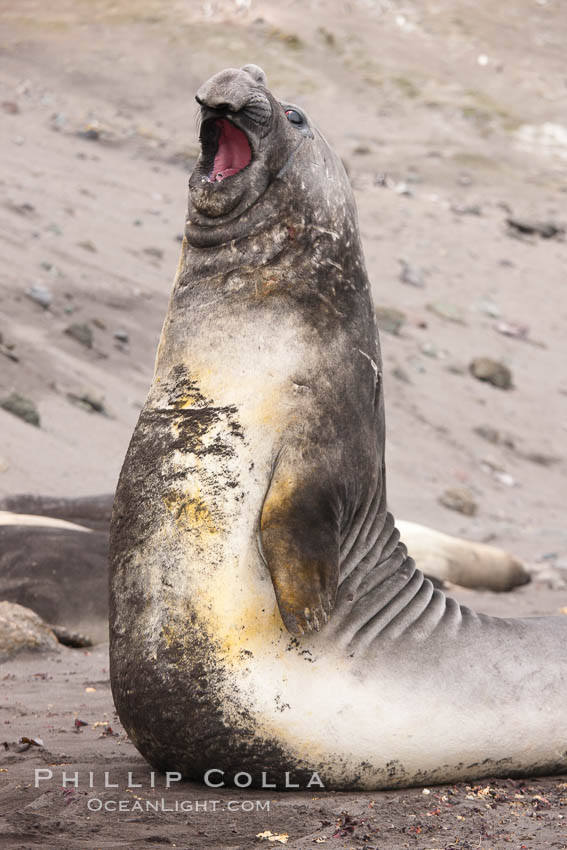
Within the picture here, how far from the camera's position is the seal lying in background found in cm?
332

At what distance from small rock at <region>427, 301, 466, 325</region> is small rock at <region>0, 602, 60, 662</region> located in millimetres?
11724

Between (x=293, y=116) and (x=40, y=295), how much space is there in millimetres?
8601

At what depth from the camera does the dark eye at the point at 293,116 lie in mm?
3855


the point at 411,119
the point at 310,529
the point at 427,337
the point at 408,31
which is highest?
the point at 408,31

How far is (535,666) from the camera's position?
3.72 meters

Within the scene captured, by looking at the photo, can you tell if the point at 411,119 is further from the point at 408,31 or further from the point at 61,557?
the point at 61,557

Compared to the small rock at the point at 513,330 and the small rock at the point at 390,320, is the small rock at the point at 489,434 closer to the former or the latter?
the small rock at the point at 390,320

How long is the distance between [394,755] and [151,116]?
21.7m

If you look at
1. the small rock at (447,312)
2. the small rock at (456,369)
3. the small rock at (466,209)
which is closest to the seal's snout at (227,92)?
the small rock at (456,369)

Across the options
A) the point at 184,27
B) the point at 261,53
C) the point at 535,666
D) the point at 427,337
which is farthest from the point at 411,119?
the point at 535,666

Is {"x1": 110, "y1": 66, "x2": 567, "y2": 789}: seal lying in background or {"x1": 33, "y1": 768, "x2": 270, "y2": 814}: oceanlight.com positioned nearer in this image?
{"x1": 33, "y1": 768, "x2": 270, "y2": 814}: oceanlight.com

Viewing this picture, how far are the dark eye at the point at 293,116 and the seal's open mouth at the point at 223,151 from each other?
26cm

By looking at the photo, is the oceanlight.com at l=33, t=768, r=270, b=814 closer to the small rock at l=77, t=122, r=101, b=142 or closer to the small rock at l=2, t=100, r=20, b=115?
the small rock at l=77, t=122, r=101, b=142

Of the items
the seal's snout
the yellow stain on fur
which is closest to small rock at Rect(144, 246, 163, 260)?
the seal's snout
